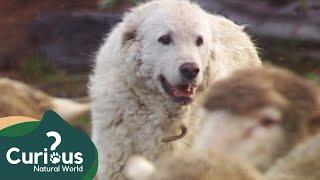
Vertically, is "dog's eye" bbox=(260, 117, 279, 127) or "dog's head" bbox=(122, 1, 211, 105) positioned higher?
"dog's eye" bbox=(260, 117, 279, 127)

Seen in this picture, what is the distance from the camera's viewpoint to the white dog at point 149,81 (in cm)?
410

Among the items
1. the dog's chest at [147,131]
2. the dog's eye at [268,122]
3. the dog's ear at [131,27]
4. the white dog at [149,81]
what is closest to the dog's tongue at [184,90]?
the white dog at [149,81]

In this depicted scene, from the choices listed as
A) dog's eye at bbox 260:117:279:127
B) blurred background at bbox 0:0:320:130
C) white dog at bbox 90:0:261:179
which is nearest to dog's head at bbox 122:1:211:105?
white dog at bbox 90:0:261:179

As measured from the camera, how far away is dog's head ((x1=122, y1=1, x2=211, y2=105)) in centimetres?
402

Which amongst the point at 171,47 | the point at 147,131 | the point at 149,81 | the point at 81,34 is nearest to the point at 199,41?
the point at 171,47

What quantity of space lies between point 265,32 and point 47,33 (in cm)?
84

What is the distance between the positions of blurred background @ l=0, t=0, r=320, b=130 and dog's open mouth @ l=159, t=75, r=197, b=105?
1.31ft

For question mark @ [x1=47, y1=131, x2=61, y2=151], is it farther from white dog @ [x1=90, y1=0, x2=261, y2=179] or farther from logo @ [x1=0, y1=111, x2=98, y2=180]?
white dog @ [x1=90, y1=0, x2=261, y2=179]

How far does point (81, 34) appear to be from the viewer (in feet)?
14.8

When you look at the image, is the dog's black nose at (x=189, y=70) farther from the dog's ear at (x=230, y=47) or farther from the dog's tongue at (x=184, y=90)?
the dog's ear at (x=230, y=47)

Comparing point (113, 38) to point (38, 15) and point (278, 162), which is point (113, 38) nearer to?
point (38, 15)

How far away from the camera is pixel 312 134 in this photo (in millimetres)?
3086

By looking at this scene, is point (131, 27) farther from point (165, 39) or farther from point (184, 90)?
point (184, 90)

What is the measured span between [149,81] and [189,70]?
0.73 ft
